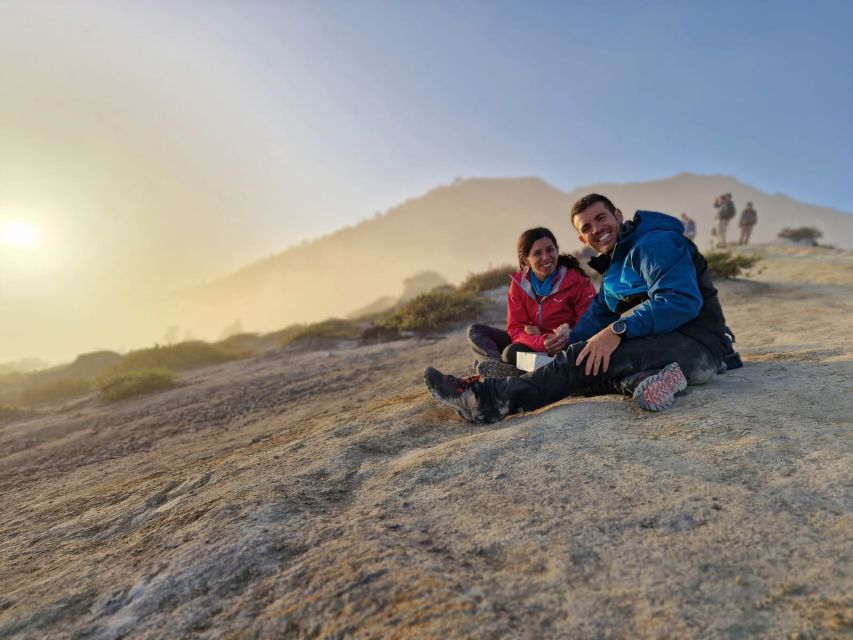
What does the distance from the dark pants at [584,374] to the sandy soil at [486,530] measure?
13 centimetres

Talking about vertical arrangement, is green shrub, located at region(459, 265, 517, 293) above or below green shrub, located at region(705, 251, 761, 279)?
above

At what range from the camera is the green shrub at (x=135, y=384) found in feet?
26.8

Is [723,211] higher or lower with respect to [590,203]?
higher

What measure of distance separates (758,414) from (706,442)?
19.6 inches

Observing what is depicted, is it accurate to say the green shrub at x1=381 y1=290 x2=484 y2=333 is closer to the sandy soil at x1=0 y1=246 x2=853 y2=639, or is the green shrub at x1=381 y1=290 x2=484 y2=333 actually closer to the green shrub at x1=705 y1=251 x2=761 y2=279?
the green shrub at x1=705 y1=251 x2=761 y2=279

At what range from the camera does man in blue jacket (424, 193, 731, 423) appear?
301 centimetres

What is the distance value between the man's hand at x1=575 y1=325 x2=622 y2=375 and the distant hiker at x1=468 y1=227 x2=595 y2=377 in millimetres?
942

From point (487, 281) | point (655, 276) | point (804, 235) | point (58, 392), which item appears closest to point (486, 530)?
point (655, 276)

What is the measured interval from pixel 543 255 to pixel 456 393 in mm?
1719

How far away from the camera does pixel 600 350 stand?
3082mm

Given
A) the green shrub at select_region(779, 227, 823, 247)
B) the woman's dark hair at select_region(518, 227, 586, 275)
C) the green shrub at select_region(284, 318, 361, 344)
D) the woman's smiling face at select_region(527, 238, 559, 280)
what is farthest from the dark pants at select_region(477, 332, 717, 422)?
the green shrub at select_region(779, 227, 823, 247)

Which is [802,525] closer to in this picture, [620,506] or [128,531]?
[620,506]

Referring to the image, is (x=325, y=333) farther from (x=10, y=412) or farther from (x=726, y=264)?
(x=726, y=264)

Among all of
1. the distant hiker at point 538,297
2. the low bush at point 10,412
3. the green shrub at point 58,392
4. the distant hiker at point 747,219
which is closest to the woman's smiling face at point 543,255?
the distant hiker at point 538,297
